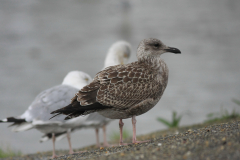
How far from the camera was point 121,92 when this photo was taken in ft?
16.5

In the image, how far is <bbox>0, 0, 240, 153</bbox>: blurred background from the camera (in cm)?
1488

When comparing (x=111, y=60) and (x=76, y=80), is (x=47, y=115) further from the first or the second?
(x=111, y=60)

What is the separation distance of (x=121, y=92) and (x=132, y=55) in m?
12.6

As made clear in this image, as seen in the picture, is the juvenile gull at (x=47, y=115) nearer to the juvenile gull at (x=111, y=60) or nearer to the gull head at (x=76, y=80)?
the gull head at (x=76, y=80)

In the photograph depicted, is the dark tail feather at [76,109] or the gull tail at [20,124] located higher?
the dark tail feather at [76,109]

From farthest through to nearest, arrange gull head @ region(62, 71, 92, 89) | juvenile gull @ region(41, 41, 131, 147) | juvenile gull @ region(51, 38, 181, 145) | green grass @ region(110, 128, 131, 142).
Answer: green grass @ region(110, 128, 131, 142) → juvenile gull @ region(41, 41, 131, 147) → gull head @ region(62, 71, 92, 89) → juvenile gull @ region(51, 38, 181, 145)

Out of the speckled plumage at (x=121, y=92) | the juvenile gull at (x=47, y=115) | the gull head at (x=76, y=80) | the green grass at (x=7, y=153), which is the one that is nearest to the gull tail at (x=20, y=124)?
the juvenile gull at (x=47, y=115)

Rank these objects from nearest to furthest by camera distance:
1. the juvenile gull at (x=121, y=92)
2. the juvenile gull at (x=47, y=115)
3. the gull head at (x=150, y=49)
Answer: the juvenile gull at (x=121, y=92), the gull head at (x=150, y=49), the juvenile gull at (x=47, y=115)

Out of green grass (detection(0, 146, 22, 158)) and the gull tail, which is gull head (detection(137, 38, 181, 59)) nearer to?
the gull tail

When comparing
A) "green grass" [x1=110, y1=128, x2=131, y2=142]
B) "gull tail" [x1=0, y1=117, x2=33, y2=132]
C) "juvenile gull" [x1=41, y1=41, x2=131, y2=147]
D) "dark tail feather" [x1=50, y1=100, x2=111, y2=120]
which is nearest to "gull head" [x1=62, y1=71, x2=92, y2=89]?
"juvenile gull" [x1=41, y1=41, x2=131, y2=147]

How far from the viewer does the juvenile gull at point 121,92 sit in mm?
4863

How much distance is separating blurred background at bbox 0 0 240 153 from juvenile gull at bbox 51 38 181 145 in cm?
790

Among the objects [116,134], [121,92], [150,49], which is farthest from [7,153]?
[150,49]

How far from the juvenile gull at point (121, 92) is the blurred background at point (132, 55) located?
25.9 ft
